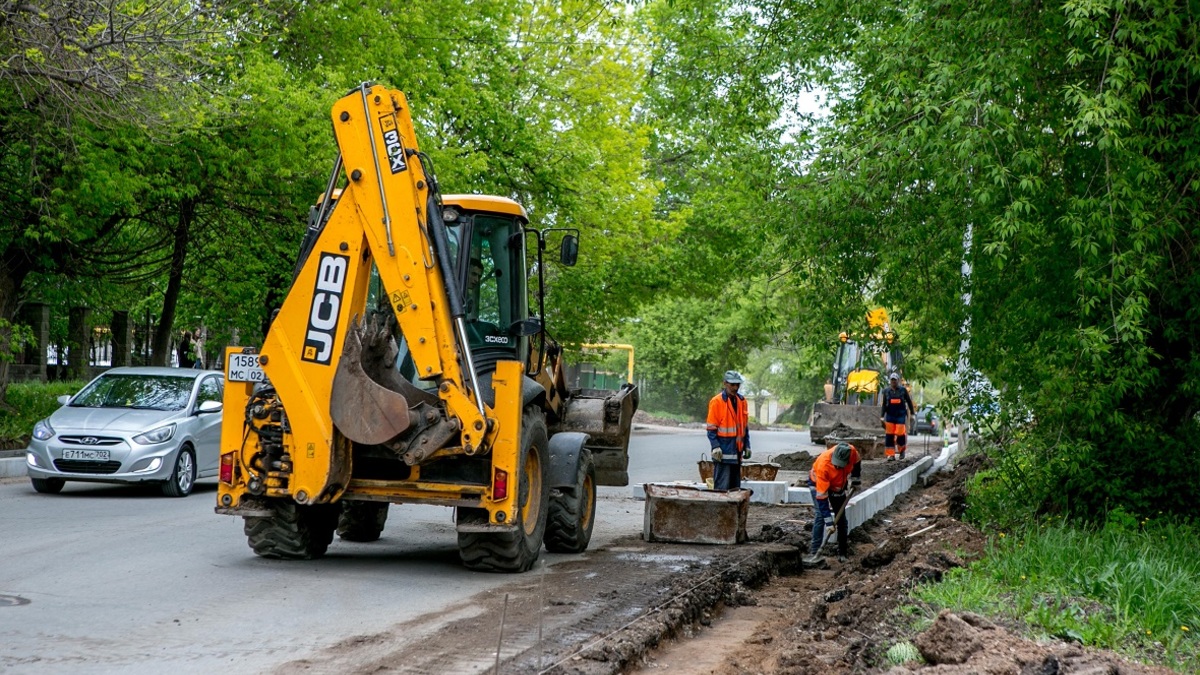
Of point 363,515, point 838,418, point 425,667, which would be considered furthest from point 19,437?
point 838,418

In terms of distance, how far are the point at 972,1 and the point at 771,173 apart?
8.94ft

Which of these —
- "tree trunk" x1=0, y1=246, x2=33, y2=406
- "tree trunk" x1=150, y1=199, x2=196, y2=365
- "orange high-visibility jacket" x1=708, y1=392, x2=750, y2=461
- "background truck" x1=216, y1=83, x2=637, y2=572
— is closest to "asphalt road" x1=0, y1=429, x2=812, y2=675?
"background truck" x1=216, y1=83, x2=637, y2=572

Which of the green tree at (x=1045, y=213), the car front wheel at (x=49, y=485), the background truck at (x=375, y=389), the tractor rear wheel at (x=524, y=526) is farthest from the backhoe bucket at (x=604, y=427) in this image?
the car front wheel at (x=49, y=485)

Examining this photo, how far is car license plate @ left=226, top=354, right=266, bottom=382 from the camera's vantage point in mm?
10172

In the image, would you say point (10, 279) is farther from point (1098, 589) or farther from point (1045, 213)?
point (1098, 589)

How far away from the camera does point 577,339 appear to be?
3447 cm

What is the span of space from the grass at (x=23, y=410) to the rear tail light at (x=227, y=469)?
12.0m

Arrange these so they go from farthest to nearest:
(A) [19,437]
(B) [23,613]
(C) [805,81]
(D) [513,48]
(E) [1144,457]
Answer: (D) [513,48] → (A) [19,437] → (C) [805,81] → (E) [1144,457] → (B) [23,613]

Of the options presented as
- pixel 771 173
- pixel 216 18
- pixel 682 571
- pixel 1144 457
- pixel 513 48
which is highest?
pixel 513 48

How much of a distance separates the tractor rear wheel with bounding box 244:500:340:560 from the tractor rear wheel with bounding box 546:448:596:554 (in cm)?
204

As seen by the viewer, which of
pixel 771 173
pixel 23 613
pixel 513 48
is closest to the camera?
pixel 23 613

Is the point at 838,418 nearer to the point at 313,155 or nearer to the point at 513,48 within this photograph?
the point at 513,48

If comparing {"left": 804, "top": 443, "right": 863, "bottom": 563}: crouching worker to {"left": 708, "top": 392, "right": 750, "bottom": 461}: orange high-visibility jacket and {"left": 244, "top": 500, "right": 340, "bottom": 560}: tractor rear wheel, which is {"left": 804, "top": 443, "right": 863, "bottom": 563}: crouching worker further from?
{"left": 244, "top": 500, "right": 340, "bottom": 560}: tractor rear wheel

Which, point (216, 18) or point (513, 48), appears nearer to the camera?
point (216, 18)
